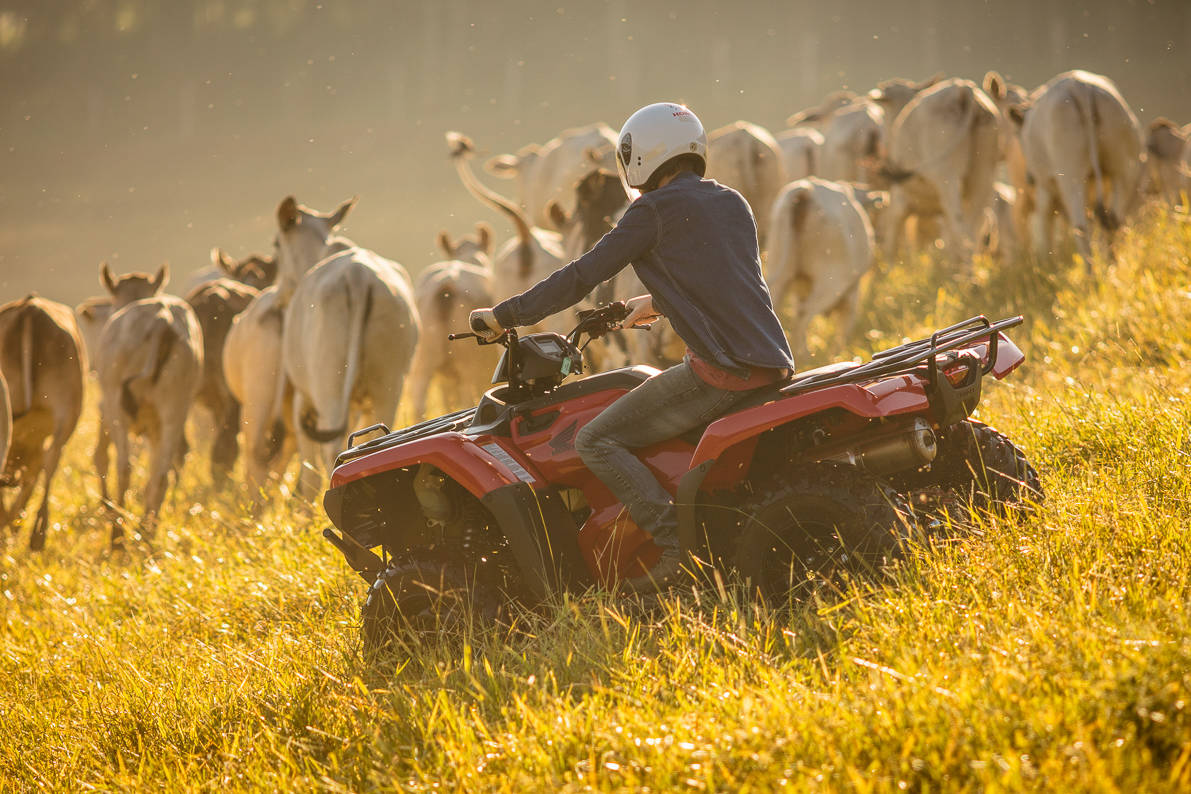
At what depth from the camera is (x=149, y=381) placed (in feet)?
35.4

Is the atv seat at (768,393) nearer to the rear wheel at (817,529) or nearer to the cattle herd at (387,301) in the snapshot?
the rear wheel at (817,529)

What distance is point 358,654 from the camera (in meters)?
4.77

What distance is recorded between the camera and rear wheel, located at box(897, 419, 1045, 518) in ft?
14.8

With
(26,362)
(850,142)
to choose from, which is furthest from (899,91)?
(26,362)

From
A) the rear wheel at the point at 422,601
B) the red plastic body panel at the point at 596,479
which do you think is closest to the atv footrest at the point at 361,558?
the rear wheel at the point at 422,601

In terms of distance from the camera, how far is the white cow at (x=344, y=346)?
9031 millimetres

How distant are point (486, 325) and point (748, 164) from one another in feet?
40.0

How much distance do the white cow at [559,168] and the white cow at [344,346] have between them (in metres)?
8.47

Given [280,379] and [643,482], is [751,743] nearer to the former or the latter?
[643,482]

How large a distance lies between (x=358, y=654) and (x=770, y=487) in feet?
6.38

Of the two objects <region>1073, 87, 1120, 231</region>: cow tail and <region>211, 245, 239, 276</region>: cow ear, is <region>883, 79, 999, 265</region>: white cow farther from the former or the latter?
<region>211, 245, 239, 276</region>: cow ear

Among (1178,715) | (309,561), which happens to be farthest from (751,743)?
(309,561)

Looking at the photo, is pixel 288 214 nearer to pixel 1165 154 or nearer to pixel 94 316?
pixel 94 316

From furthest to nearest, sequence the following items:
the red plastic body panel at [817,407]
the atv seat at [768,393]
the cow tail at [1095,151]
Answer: the cow tail at [1095,151], the atv seat at [768,393], the red plastic body panel at [817,407]
